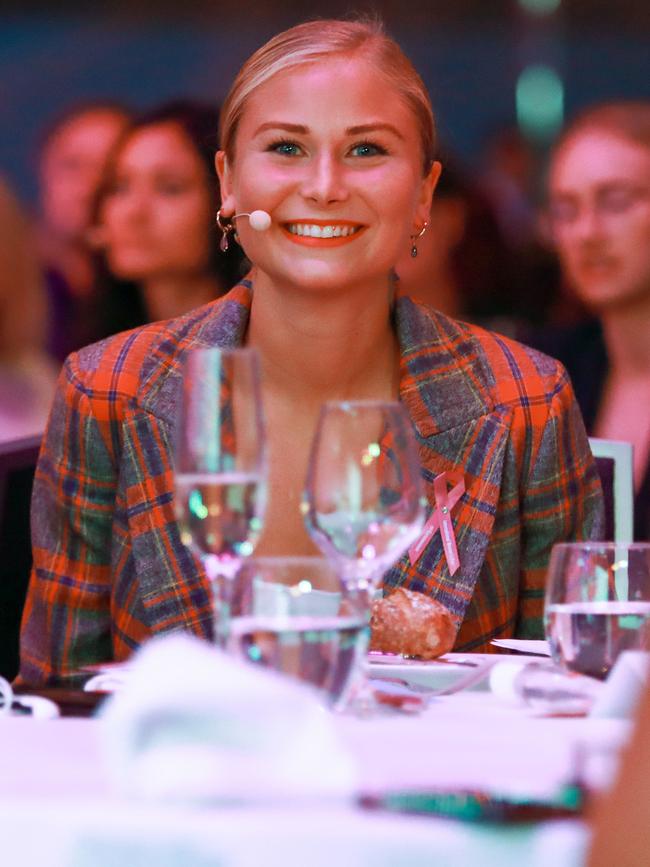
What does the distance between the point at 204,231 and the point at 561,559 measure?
3.13 metres

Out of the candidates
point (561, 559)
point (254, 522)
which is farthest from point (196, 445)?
point (561, 559)

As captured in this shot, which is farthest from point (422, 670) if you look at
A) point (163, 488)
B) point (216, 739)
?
point (163, 488)

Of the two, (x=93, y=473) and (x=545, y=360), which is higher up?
(x=545, y=360)

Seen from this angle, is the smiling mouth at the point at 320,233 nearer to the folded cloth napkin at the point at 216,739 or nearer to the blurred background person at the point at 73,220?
the folded cloth napkin at the point at 216,739

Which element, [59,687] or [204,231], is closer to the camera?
[59,687]

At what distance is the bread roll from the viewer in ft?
4.04

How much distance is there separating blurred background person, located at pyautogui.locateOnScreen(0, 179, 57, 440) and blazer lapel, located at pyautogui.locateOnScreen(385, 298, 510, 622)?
2.19 metres

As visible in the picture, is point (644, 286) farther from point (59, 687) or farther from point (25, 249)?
point (59, 687)

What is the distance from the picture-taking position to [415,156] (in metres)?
2.02

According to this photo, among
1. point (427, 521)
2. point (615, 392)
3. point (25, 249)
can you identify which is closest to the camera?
point (427, 521)

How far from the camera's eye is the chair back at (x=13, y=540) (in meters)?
1.96

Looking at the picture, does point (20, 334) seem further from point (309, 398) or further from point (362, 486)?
point (362, 486)

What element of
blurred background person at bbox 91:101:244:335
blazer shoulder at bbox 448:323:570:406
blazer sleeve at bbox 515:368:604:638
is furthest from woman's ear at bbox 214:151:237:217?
blurred background person at bbox 91:101:244:335

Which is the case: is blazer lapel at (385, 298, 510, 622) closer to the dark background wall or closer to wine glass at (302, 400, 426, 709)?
wine glass at (302, 400, 426, 709)
